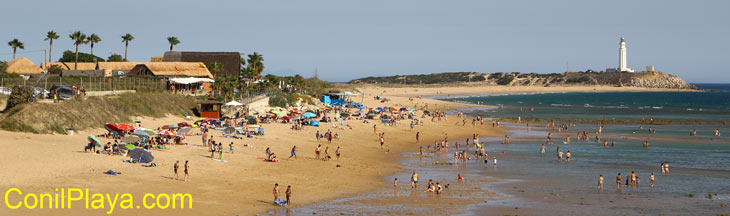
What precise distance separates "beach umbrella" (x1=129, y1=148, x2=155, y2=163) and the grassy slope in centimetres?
797

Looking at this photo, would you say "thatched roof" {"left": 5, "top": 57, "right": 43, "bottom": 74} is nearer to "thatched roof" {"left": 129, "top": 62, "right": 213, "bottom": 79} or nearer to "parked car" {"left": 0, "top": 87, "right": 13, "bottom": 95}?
"thatched roof" {"left": 129, "top": 62, "right": 213, "bottom": 79}

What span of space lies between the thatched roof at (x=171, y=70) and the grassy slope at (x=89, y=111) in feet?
49.6

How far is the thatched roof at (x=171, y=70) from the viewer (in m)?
72.4

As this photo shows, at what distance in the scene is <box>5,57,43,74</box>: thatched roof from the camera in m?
74.7

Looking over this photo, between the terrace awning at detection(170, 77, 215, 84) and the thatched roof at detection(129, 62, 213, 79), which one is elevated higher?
the thatched roof at detection(129, 62, 213, 79)

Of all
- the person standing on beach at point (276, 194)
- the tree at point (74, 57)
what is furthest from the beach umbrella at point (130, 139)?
the tree at point (74, 57)

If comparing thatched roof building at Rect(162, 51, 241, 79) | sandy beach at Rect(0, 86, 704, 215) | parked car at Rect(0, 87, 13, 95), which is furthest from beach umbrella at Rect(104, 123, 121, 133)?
thatched roof building at Rect(162, 51, 241, 79)

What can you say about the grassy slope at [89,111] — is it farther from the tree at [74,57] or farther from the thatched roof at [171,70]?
the tree at [74,57]

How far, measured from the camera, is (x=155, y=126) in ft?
153

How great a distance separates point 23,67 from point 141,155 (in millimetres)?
52886

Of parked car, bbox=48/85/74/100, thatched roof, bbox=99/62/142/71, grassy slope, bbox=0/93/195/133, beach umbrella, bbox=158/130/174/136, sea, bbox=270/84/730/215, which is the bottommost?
sea, bbox=270/84/730/215

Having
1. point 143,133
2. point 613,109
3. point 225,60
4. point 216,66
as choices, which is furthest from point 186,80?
point 613,109

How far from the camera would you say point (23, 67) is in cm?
7575

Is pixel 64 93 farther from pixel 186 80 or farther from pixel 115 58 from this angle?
pixel 115 58
